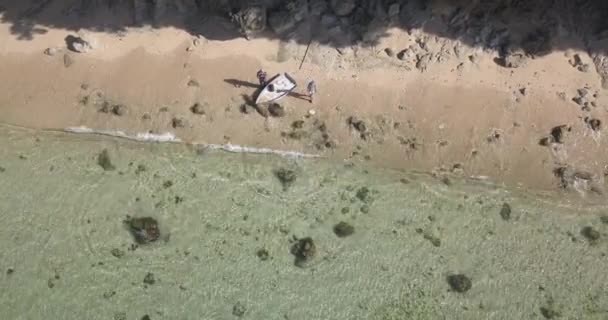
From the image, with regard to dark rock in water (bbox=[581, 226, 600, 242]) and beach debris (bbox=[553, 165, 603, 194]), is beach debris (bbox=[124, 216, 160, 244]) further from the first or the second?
dark rock in water (bbox=[581, 226, 600, 242])

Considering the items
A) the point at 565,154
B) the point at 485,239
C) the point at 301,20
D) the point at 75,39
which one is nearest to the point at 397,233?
the point at 485,239

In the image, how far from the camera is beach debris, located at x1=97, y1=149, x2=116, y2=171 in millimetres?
28016

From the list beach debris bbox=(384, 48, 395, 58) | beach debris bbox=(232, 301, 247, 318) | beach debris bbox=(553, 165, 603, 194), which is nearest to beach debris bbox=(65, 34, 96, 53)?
beach debris bbox=(384, 48, 395, 58)

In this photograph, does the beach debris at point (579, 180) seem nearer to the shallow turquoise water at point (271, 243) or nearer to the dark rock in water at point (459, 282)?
the shallow turquoise water at point (271, 243)

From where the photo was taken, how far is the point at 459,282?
85.3 ft

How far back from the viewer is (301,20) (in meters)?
28.5

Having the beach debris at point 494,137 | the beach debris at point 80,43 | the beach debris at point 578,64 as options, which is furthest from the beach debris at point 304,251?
the beach debris at point 578,64

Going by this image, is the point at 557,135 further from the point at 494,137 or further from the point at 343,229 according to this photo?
the point at 343,229

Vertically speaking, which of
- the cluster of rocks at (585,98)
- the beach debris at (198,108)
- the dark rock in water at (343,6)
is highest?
the dark rock in water at (343,6)

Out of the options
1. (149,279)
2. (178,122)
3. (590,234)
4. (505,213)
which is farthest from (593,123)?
(149,279)

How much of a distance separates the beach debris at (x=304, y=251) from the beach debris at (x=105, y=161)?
802cm

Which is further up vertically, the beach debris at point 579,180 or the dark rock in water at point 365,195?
the beach debris at point 579,180

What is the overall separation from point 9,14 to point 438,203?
19.6m

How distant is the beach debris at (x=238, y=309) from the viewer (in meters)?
26.0
